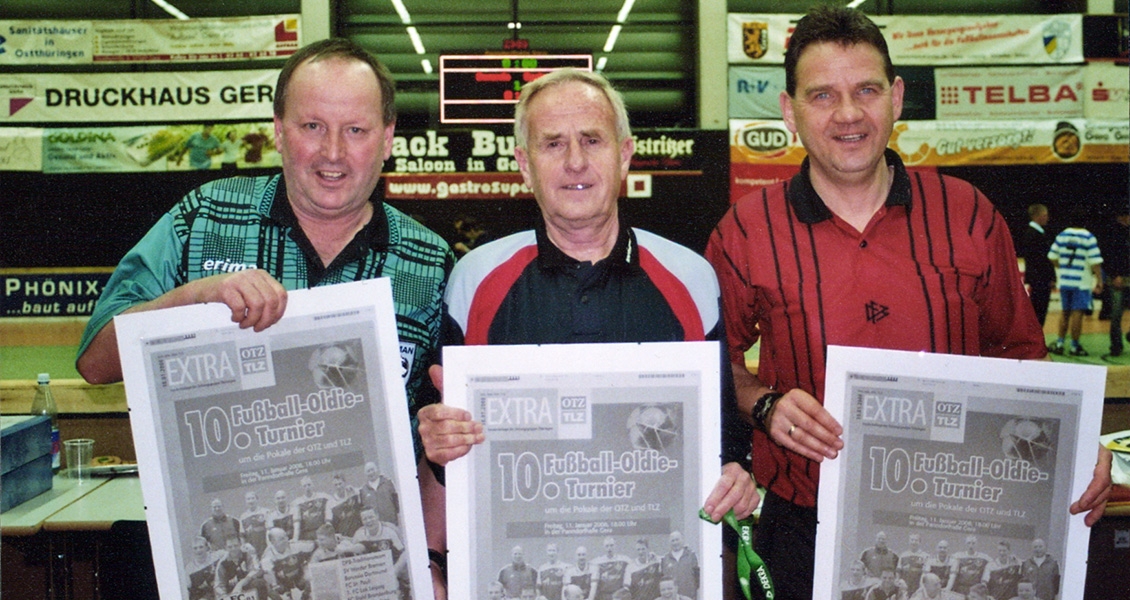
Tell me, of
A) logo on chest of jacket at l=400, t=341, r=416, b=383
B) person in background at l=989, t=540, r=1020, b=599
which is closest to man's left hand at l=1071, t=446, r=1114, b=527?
person in background at l=989, t=540, r=1020, b=599

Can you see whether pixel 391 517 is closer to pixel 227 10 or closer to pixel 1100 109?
pixel 227 10

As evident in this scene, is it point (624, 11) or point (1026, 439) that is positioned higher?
point (624, 11)

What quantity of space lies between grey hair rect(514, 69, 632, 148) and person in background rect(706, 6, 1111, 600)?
15.3 inches

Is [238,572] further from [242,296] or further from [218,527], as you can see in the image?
[242,296]

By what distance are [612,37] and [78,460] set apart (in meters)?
7.86

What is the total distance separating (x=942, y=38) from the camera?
9.03 meters

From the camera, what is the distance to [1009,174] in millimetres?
9555

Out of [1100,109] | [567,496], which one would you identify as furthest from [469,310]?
[1100,109]

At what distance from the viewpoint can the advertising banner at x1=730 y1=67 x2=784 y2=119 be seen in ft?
29.7

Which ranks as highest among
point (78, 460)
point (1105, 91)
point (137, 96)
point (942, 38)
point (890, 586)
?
point (942, 38)

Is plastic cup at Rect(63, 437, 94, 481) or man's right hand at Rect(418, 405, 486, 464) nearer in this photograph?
man's right hand at Rect(418, 405, 486, 464)

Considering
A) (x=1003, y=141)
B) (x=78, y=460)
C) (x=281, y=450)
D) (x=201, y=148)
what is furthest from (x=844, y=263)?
(x=1003, y=141)

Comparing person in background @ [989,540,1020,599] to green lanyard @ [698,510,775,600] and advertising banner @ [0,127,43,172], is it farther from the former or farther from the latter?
advertising banner @ [0,127,43,172]

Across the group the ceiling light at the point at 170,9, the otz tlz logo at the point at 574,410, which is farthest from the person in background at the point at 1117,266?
the ceiling light at the point at 170,9
